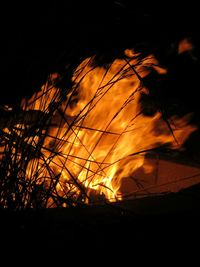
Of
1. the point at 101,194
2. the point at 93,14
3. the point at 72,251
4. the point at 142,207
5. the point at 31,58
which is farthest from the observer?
the point at 93,14

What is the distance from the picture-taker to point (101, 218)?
1.39 m

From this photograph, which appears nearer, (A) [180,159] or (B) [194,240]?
(B) [194,240]

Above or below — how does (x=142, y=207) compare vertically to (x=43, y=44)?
below

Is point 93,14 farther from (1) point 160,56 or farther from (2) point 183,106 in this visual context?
(2) point 183,106

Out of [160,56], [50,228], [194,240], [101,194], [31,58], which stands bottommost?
Result: [194,240]

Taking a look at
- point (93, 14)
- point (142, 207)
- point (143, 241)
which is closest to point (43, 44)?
point (93, 14)

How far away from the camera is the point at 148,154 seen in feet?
9.12

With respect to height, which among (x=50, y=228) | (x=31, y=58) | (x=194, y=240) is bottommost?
(x=194, y=240)

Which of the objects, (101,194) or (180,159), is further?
(180,159)

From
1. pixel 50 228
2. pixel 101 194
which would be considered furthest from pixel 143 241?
pixel 101 194

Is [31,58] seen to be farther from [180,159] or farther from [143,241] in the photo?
[180,159]

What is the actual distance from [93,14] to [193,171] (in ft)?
4.55

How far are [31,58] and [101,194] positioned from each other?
0.88 metres

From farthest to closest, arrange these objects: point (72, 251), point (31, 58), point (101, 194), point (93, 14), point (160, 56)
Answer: point (160, 56) → point (93, 14) → point (101, 194) → point (31, 58) → point (72, 251)
